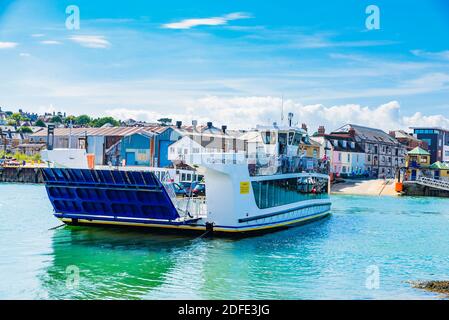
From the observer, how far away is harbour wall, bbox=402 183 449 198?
214ft

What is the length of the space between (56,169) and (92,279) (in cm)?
973

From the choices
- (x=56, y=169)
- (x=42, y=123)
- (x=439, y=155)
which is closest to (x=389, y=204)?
(x=56, y=169)

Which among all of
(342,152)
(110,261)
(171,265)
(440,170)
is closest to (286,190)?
(171,265)

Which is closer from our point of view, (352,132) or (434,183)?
(434,183)

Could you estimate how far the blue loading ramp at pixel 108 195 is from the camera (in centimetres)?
2453

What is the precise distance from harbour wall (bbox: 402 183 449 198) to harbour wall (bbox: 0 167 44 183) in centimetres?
4554

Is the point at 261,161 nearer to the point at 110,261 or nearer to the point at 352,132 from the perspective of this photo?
the point at 110,261

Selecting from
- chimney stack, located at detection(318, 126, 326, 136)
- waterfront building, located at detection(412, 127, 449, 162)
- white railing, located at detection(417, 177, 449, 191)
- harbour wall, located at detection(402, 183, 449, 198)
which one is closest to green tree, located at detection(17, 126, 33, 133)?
chimney stack, located at detection(318, 126, 326, 136)

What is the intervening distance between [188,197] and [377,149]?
64393mm

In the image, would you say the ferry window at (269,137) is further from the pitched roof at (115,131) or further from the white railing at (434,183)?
the white railing at (434,183)

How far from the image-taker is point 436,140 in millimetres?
97625

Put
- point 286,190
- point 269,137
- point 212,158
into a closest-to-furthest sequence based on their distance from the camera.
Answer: point 212,158 < point 286,190 < point 269,137

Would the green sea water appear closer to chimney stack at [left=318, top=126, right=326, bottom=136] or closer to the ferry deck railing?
the ferry deck railing
